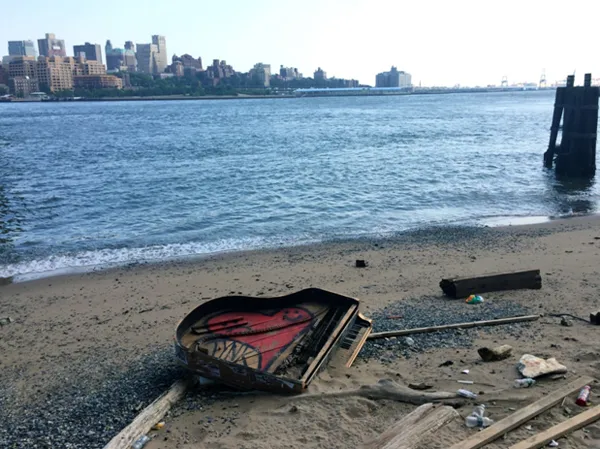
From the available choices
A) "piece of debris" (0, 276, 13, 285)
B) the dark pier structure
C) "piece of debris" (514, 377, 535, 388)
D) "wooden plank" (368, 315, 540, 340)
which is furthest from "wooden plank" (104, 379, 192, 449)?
the dark pier structure

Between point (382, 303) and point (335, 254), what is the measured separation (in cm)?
511

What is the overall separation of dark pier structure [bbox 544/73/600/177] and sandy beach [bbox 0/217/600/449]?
13239 mm

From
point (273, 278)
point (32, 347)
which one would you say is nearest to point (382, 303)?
point (273, 278)

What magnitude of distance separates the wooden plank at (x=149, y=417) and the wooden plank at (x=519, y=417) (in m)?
3.81

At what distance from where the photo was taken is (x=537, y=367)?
773 cm

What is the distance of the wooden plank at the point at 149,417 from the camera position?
665 cm

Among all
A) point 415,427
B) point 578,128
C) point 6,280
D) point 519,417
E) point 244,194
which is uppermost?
point 578,128

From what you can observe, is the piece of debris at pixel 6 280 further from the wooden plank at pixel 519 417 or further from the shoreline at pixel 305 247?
the wooden plank at pixel 519 417

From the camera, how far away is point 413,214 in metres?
23.2

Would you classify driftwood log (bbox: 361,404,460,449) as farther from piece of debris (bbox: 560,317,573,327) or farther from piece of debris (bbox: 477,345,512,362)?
piece of debris (bbox: 560,317,573,327)

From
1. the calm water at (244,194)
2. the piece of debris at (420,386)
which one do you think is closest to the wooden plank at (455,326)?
the piece of debris at (420,386)

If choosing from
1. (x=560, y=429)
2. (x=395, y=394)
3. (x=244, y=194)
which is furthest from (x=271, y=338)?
(x=244, y=194)

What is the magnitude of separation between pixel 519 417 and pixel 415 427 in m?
1.23

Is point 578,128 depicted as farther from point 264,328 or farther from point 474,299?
point 264,328
